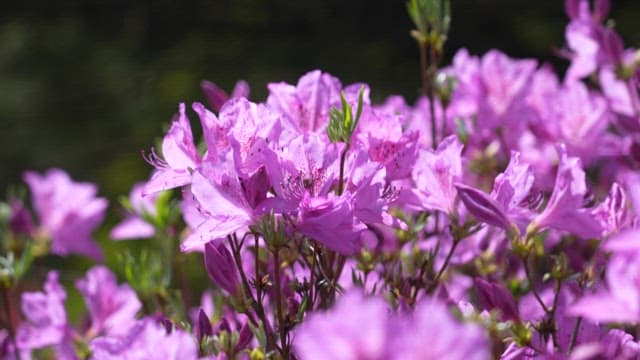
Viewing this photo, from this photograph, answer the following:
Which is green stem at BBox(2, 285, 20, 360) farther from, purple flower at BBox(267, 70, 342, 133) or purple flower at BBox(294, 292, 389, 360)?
purple flower at BBox(294, 292, 389, 360)

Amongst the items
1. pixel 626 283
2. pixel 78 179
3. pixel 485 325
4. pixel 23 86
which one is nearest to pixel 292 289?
pixel 485 325

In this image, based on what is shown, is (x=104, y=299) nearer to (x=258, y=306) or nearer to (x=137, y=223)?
(x=137, y=223)

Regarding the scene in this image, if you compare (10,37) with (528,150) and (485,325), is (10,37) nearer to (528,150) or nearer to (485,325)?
(528,150)

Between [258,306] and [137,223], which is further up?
[258,306]

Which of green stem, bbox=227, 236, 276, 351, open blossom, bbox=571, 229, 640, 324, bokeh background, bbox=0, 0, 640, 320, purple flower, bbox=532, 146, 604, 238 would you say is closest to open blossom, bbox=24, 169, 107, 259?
green stem, bbox=227, 236, 276, 351

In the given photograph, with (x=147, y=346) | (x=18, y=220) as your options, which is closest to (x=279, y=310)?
(x=147, y=346)

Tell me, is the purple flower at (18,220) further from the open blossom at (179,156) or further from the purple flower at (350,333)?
the purple flower at (350,333)
